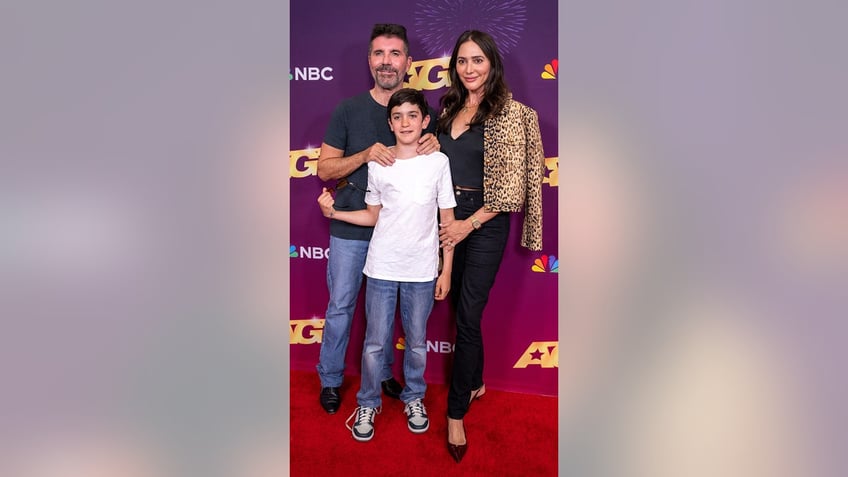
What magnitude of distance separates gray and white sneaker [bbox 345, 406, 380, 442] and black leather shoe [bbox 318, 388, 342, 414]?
0.44 feet

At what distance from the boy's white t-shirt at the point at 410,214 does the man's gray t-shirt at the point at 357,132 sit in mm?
185

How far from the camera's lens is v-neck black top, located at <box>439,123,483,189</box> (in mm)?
1827

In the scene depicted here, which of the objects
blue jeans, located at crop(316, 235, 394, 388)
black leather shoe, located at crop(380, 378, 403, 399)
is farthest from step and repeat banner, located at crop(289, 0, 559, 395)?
blue jeans, located at crop(316, 235, 394, 388)

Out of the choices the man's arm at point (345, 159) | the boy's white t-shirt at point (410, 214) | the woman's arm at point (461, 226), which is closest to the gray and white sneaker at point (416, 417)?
the boy's white t-shirt at point (410, 214)

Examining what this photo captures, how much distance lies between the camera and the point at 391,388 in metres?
2.28

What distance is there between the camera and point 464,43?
179 centimetres

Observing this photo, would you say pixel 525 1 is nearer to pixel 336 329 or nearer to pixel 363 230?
pixel 363 230

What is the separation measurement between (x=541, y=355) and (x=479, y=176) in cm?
92

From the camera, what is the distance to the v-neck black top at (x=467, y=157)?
1.83 meters

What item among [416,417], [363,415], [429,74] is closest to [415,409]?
[416,417]

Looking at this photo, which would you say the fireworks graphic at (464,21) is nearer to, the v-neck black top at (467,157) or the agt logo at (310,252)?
the v-neck black top at (467,157)

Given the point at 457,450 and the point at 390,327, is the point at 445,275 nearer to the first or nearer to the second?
the point at 390,327
